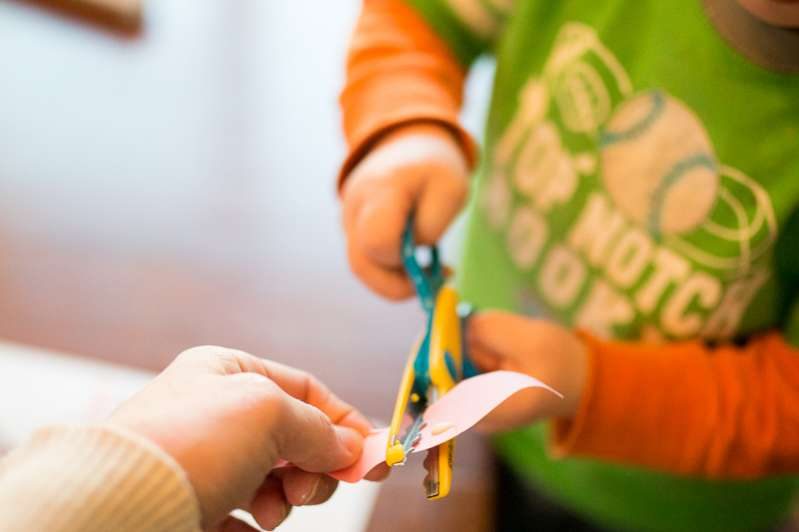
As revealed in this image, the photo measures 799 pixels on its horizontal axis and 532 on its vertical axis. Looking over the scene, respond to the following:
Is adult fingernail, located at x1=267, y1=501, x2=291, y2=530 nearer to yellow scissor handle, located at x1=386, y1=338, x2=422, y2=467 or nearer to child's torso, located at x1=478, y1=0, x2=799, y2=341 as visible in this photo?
yellow scissor handle, located at x1=386, y1=338, x2=422, y2=467

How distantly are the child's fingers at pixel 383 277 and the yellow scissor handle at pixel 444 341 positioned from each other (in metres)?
0.02

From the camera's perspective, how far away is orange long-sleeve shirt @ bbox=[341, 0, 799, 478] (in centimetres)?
36

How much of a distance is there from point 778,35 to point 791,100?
0.03 metres

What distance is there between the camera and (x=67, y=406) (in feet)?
1.33

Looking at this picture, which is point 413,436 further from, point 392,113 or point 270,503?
point 392,113

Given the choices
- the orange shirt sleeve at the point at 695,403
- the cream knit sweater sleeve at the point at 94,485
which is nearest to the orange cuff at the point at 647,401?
the orange shirt sleeve at the point at 695,403

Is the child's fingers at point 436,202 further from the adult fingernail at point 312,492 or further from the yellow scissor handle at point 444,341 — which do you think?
the adult fingernail at point 312,492

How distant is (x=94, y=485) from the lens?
0.54ft

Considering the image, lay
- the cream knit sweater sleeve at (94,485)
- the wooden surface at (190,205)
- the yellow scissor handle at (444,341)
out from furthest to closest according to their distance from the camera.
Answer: the wooden surface at (190,205), the yellow scissor handle at (444,341), the cream knit sweater sleeve at (94,485)

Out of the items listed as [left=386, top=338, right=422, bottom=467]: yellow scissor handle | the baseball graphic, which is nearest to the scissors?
[left=386, top=338, right=422, bottom=467]: yellow scissor handle

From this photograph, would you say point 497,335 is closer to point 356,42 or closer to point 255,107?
point 356,42

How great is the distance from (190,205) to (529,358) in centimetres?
30

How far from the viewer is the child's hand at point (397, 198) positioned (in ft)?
1.09

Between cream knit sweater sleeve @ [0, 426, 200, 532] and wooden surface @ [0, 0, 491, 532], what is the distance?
209 mm
